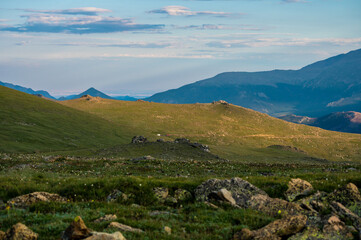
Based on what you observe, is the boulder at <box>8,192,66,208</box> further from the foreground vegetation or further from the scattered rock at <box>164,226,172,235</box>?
the scattered rock at <box>164,226,172,235</box>

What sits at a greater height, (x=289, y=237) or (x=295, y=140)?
(x=289, y=237)

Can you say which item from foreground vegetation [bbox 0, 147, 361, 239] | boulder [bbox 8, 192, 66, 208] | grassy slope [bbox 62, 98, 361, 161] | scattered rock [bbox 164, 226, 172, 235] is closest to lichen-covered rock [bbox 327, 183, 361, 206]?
foreground vegetation [bbox 0, 147, 361, 239]

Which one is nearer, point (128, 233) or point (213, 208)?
point (128, 233)

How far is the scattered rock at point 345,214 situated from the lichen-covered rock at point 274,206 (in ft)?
6.04

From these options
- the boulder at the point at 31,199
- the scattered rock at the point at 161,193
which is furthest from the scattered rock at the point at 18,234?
the scattered rock at the point at 161,193

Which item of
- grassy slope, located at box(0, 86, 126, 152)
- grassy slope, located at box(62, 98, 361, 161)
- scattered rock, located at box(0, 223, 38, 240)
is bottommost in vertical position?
grassy slope, located at box(62, 98, 361, 161)

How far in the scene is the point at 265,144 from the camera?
153 m

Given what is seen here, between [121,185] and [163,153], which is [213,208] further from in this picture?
[163,153]

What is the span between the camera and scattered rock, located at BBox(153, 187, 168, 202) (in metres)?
21.5

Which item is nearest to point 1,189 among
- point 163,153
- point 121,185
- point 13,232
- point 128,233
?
point 121,185

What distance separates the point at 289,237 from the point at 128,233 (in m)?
6.43

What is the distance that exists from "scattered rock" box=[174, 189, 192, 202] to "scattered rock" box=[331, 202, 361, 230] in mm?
8142

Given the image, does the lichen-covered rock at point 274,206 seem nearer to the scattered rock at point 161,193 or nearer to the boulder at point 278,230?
the boulder at point 278,230

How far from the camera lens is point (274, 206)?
18578mm
